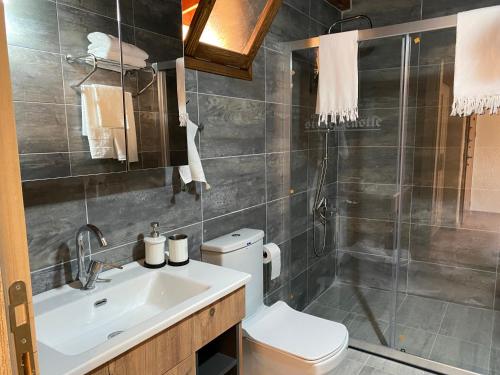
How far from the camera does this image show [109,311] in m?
1.48

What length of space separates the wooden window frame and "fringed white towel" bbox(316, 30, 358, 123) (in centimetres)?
53

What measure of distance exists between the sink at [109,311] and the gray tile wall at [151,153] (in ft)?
0.51

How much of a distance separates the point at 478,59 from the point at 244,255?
1.68m

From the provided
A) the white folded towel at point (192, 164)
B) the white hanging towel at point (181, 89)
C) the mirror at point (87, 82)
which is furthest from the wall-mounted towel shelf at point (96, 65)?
the white folded towel at point (192, 164)

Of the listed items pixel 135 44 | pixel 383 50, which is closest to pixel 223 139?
pixel 135 44

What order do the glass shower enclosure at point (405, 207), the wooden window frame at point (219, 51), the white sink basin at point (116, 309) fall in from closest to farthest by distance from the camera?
the white sink basin at point (116, 309), the wooden window frame at point (219, 51), the glass shower enclosure at point (405, 207)

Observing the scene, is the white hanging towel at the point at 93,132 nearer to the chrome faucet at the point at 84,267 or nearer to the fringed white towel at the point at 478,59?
the chrome faucet at the point at 84,267

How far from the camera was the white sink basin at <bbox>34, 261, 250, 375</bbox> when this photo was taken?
1049 millimetres

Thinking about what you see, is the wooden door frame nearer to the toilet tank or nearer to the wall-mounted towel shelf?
the wall-mounted towel shelf

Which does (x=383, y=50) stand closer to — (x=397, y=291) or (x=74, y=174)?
(x=397, y=291)

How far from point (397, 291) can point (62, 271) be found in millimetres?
2429

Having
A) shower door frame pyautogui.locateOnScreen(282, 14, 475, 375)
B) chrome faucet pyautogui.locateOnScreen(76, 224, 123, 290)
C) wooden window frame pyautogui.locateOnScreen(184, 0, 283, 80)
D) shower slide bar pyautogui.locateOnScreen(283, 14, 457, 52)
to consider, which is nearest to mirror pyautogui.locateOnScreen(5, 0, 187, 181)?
wooden window frame pyautogui.locateOnScreen(184, 0, 283, 80)

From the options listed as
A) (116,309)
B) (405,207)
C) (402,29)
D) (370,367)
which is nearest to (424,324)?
(370,367)

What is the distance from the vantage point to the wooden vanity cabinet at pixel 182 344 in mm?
1126
